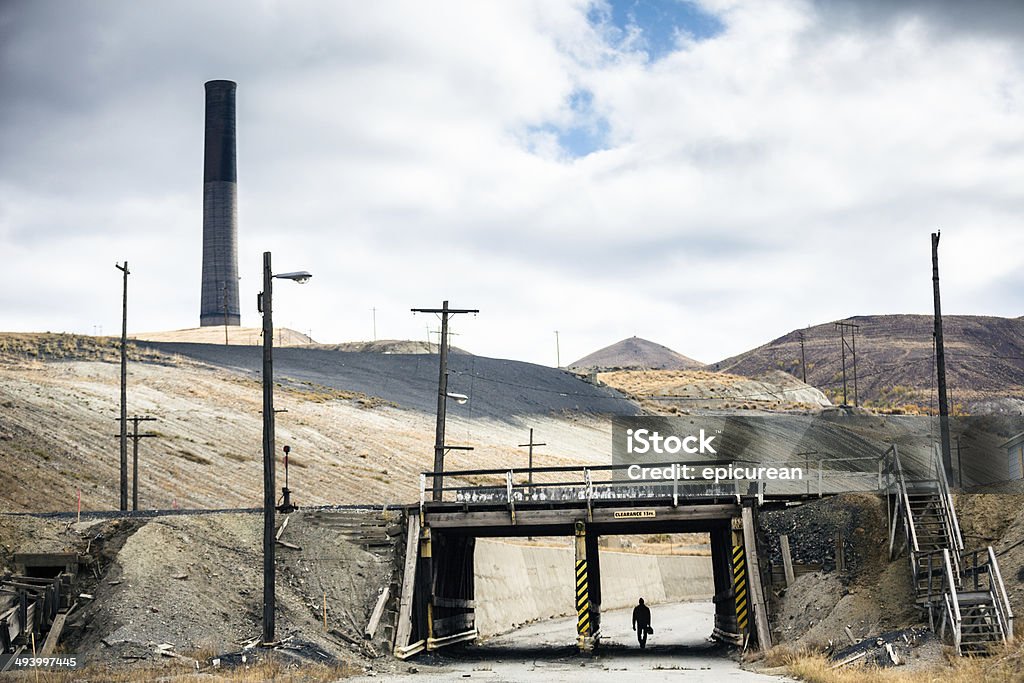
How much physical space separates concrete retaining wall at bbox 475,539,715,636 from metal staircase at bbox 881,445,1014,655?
19141 mm

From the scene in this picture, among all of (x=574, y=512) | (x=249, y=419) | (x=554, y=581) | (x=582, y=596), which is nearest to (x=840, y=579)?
(x=582, y=596)

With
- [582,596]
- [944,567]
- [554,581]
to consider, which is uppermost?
[944,567]

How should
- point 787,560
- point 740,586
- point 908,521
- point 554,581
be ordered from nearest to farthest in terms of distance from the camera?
point 908,521 → point 787,560 → point 740,586 → point 554,581

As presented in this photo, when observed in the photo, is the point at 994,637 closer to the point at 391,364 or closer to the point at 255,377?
the point at 255,377

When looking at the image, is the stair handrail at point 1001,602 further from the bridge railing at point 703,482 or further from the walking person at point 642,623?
the walking person at point 642,623

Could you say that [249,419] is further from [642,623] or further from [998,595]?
[998,595]

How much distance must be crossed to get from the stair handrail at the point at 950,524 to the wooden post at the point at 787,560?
5.06m

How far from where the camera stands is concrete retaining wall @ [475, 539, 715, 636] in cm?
5000

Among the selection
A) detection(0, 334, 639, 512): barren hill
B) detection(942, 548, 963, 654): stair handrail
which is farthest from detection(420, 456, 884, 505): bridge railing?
detection(0, 334, 639, 512): barren hill

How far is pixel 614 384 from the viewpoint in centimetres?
16888

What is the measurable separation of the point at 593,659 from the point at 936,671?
45.4ft

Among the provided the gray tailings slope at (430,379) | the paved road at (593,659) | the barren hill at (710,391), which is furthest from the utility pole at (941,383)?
A: the barren hill at (710,391)

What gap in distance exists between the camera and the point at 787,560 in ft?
117

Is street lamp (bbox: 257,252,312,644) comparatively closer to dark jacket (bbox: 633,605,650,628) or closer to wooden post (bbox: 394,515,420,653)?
wooden post (bbox: 394,515,420,653)
